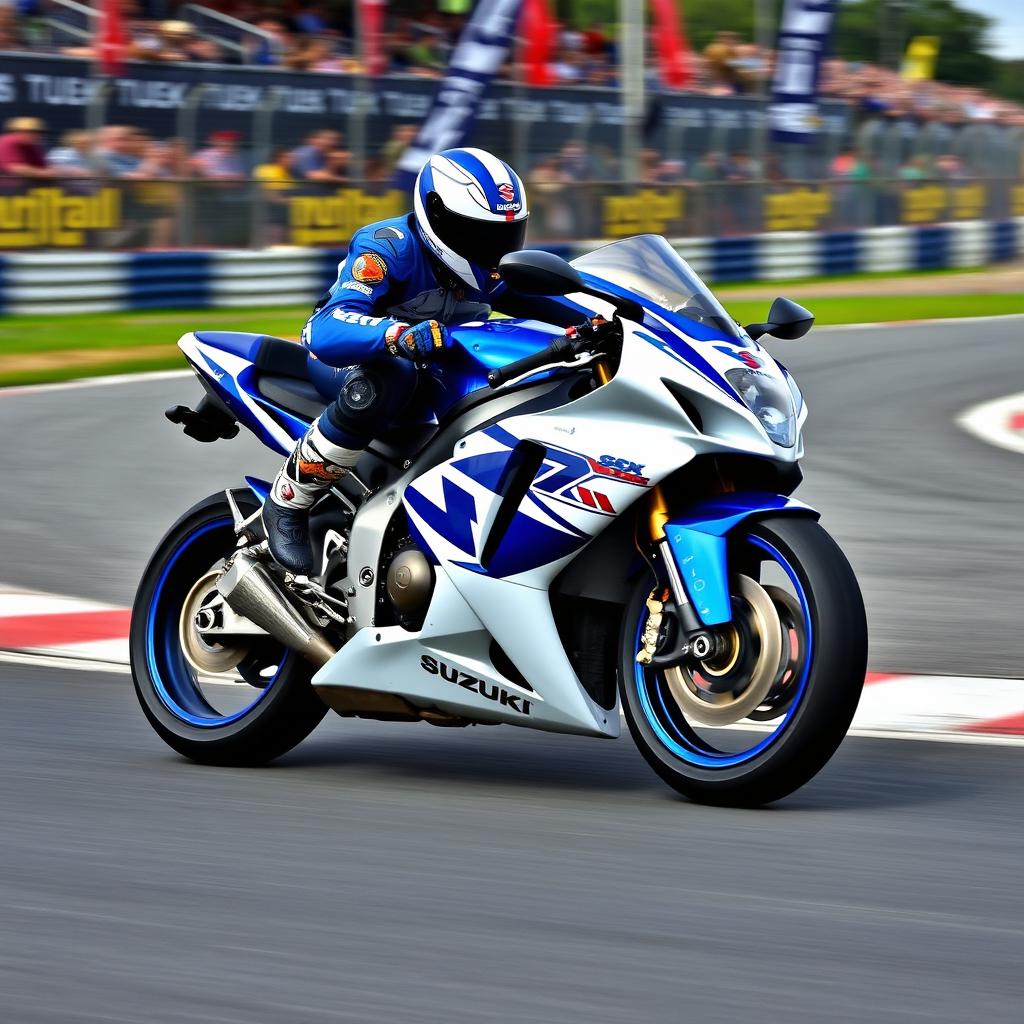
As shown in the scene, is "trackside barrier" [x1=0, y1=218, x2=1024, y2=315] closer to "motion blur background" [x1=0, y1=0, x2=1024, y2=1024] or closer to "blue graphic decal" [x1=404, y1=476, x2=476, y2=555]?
"motion blur background" [x1=0, y1=0, x2=1024, y2=1024]

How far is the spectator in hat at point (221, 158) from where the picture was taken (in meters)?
20.4

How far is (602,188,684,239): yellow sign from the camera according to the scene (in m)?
25.1

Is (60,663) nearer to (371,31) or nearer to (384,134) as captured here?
(384,134)

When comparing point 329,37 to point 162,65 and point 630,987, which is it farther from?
point 630,987

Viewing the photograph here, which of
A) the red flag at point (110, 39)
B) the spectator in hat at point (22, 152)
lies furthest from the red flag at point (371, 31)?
the spectator in hat at point (22, 152)

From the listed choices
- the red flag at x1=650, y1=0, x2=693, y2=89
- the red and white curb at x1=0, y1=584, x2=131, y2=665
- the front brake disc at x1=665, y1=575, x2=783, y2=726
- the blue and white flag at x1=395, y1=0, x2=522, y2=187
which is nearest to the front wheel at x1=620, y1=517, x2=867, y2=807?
the front brake disc at x1=665, y1=575, x2=783, y2=726

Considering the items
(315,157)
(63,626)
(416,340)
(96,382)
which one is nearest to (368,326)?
(416,340)

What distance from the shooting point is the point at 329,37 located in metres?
24.4

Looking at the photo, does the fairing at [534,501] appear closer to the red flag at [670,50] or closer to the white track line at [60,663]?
the white track line at [60,663]

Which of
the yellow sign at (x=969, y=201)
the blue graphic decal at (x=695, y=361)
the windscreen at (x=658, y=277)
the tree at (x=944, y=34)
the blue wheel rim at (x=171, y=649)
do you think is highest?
the windscreen at (x=658, y=277)

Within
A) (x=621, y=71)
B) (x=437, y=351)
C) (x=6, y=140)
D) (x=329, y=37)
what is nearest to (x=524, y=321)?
(x=437, y=351)

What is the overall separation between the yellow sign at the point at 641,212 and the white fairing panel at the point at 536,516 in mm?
20004

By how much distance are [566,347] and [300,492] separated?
35.8 inches

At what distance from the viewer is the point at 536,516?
4773 millimetres
